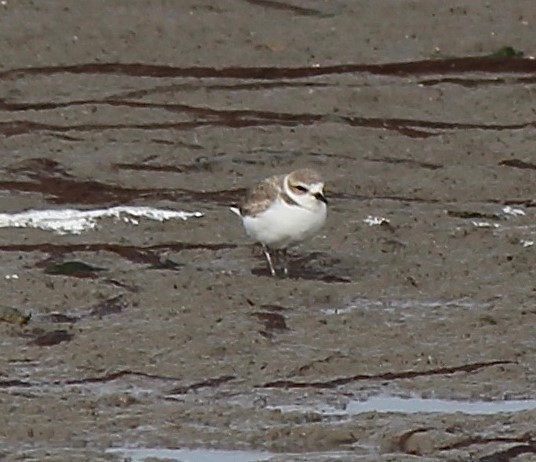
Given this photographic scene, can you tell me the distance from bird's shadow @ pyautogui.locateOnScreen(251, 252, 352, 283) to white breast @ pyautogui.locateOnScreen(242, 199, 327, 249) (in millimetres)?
183

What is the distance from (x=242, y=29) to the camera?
1595cm

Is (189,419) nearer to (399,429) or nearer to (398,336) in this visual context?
(399,429)

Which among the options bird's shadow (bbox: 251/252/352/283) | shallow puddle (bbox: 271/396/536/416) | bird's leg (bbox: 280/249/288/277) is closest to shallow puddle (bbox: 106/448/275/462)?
shallow puddle (bbox: 271/396/536/416)

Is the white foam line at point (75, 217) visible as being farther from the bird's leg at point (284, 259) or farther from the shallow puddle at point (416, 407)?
the shallow puddle at point (416, 407)

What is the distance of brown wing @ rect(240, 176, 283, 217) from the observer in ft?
34.4

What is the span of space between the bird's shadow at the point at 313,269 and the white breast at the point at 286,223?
18cm

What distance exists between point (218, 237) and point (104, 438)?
3.42m

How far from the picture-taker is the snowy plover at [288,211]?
34.0ft

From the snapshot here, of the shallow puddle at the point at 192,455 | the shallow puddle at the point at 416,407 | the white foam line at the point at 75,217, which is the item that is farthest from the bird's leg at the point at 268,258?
the shallow puddle at the point at 192,455

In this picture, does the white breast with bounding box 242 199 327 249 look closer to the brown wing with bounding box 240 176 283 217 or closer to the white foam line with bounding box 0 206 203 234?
the brown wing with bounding box 240 176 283 217

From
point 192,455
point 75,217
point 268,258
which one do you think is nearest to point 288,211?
point 268,258

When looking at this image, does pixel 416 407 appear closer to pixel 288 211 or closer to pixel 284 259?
pixel 288 211

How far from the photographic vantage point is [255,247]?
435 inches

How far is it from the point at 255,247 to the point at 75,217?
120 cm
